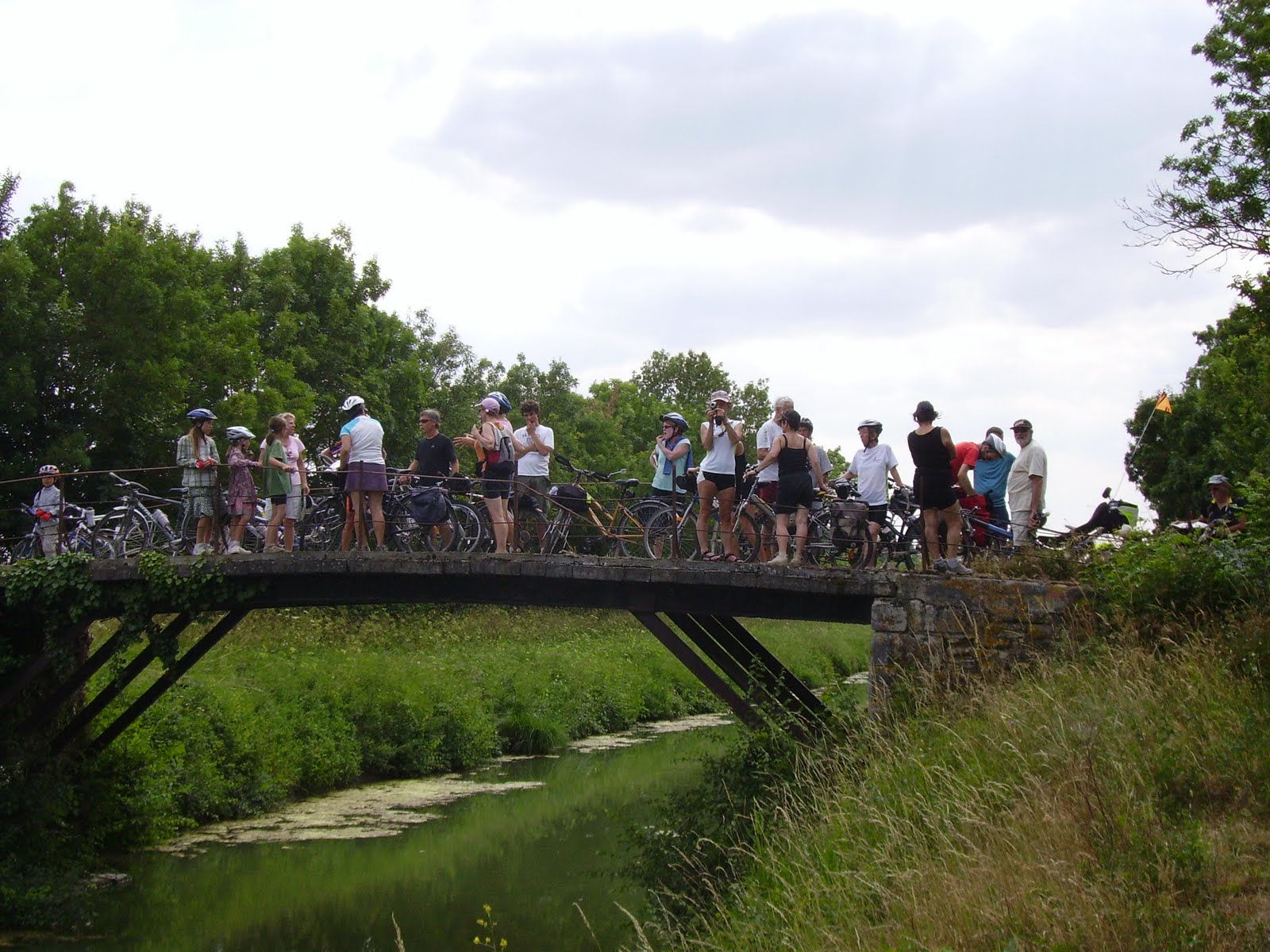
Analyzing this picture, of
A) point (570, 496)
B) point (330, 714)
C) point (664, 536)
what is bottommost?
point (330, 714)

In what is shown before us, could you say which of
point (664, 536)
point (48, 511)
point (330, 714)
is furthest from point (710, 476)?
point (330, 714)

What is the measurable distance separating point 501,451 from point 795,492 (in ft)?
9.31

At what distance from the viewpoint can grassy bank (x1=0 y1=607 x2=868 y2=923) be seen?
16.2 metres

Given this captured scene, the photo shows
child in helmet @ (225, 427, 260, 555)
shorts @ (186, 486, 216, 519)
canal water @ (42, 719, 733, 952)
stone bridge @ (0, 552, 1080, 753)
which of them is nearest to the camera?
stone bridge @ (0, 552, 1080, 753)

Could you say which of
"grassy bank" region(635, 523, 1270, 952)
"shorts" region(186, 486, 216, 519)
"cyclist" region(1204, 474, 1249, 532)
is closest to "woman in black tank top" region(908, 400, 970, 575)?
"grassy bank" region(635, 523, 1270, 952)

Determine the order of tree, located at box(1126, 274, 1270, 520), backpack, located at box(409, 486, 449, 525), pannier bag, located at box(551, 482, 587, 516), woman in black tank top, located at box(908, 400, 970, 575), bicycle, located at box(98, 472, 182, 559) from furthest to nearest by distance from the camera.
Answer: tree, located at box(1126, 274, 1270, 520), bicycle, located at box(98, 472, 182, 559), backpack, located at box(409, 486, 449, 525), pannier bag, located at box(551, 482, 587, 516), woman in black tank top, located at box(908, 400, 970, 575)

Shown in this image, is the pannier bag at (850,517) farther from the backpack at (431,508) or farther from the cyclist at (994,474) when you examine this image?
the backpack at (431,508)

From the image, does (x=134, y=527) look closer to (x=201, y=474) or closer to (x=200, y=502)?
(x=200, y=502)

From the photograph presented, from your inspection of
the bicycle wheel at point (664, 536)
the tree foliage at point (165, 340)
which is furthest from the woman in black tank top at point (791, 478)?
the tree foliage at point (165, 340)

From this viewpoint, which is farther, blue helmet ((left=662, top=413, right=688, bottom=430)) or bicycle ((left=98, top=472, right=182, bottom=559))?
bicycle ((left=98, top=472, right=182, bottom=559))

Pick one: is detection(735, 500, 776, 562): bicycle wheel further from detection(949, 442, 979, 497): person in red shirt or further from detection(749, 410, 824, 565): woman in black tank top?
detection(949, 442, 979, 497): person in red shirt

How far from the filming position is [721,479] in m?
11.8

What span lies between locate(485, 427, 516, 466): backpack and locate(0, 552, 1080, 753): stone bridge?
89 cm

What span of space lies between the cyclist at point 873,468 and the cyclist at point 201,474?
6.13m
